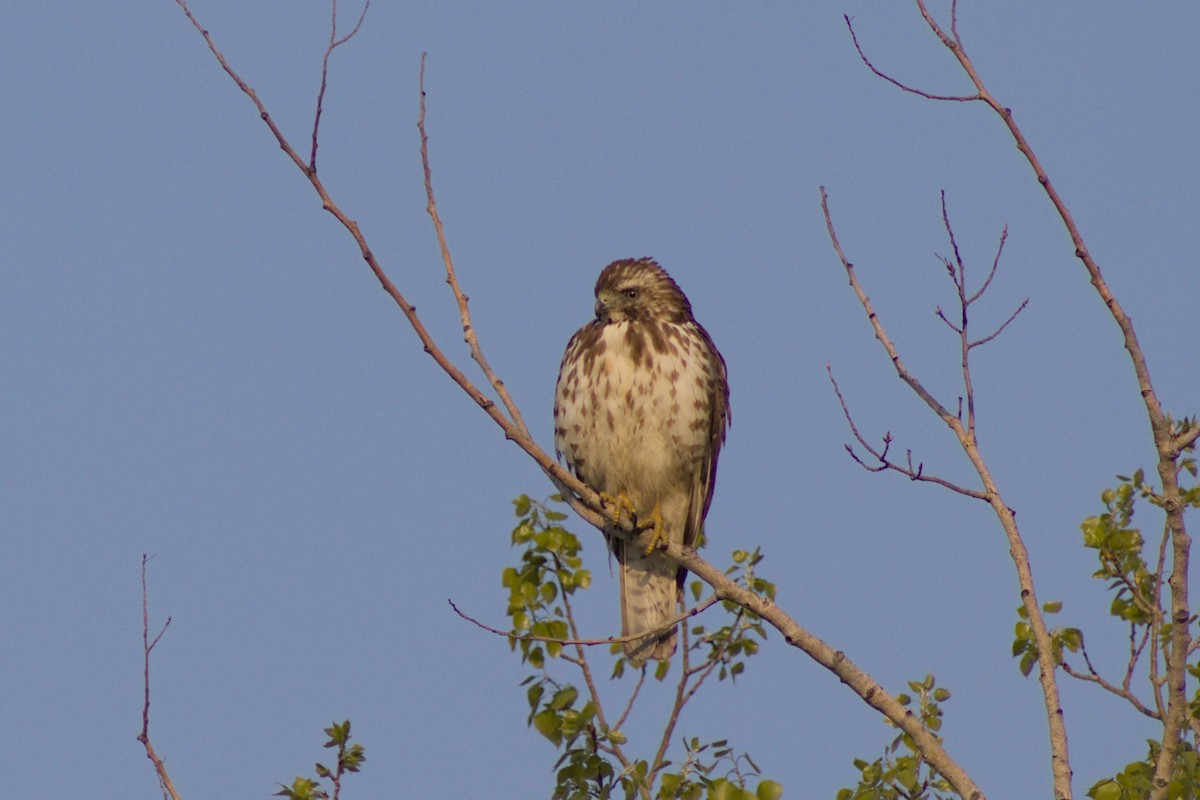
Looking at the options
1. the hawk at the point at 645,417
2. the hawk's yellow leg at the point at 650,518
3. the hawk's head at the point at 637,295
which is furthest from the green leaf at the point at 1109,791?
the hawk's head at the point at 637,295

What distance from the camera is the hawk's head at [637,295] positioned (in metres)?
8.35

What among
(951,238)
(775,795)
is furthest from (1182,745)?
(951,238)

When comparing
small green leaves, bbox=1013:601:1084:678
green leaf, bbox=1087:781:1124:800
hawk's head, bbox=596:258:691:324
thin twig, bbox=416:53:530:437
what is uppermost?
hawk's head, bbox=596:258:691:324

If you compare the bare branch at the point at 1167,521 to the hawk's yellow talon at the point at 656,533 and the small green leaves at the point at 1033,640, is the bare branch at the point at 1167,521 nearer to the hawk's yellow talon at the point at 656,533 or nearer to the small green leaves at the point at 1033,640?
the small green leaves at the point at 1033,640

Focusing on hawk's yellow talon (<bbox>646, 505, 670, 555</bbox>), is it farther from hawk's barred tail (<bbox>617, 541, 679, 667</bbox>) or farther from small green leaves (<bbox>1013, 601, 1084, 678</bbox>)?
small green leaves (<bbox>1013, 601, 1084, 678</bbox>)

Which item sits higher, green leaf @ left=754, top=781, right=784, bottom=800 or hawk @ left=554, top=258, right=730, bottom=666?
hawk @ left=554, top=258, right=730, bottom=666

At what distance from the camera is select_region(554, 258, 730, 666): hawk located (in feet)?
26.2

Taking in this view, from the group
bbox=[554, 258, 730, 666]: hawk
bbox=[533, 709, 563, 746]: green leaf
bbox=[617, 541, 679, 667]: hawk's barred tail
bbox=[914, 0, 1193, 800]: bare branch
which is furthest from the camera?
bbox=[617, 541, 679, 667]: hawk's barred tail

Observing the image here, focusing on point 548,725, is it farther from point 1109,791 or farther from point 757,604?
point 1109,791

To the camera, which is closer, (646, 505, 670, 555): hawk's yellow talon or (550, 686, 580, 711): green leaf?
(550, 686, 580, 711): green leaf

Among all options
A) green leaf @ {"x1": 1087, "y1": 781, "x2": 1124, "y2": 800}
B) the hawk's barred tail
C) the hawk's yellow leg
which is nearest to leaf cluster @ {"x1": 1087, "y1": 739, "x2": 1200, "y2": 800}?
green leaf @ {"x1": 1087, "y1": 781, "x2": 1124, "y2": 800}

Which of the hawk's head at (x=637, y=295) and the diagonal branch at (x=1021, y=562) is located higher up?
the hawk's head at (x=637, y=295)

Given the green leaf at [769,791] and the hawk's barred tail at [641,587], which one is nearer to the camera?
the green leaf at [769,791]

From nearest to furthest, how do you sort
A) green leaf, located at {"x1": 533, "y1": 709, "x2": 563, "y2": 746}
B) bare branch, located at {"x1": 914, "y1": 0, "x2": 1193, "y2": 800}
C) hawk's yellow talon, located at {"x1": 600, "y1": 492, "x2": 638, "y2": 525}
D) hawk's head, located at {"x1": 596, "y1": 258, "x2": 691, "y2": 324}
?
A: bare branch, located at {"x1": 914, "y1": 0, "x2": 1193, "y2": 800}
green leaf, located at {"x1": 533, "y1": 709, "x2": 563, "y2": 746}
hawk's yellow talon, located at {"x1": 600, "y1": 492, "x2": 638, "y2": 525}
hawk's head, located at {"x1": 596, "y1": 258, "x2": 691, "y2": 324}
